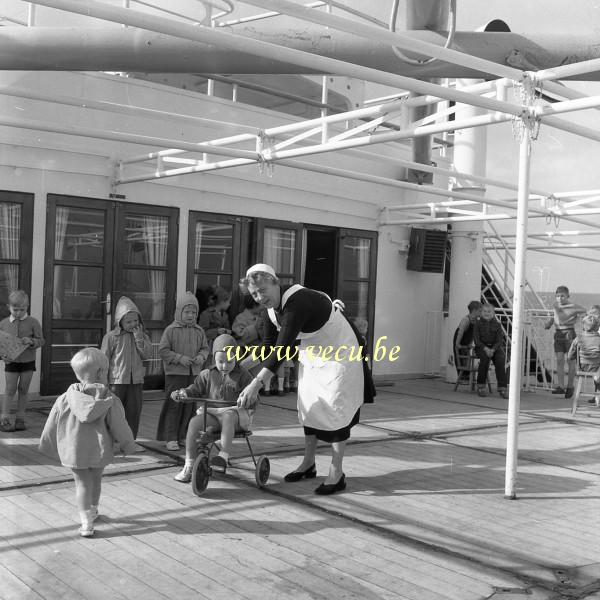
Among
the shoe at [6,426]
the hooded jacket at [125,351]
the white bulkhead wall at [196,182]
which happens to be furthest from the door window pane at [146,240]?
the hooded jacket at [125,351]

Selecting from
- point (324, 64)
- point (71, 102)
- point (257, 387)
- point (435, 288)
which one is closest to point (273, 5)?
point (324, 64)

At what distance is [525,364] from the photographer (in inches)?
558

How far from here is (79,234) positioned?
9.83m

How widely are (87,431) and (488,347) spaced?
9028 millimetres

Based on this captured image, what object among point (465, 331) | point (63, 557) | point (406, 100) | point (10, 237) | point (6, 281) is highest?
point (406, 100)

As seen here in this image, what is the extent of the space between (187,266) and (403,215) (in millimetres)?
4843

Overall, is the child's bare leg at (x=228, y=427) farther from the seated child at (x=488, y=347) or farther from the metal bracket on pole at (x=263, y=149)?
the seated child at (x=488, y=347)

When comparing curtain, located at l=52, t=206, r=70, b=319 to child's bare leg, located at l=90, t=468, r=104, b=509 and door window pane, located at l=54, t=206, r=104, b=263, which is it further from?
child's bare leg, located at l=90, t=468, r=104, b=509

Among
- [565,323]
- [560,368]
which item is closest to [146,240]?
[565,323]

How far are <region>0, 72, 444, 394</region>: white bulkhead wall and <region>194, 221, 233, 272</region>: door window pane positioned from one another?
0.85ft

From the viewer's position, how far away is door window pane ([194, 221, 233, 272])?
11.1 m

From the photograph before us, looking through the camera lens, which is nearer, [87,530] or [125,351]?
[87,530]

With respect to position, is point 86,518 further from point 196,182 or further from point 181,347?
point 196,182

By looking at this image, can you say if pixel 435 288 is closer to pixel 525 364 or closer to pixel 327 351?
pixel 525 364
